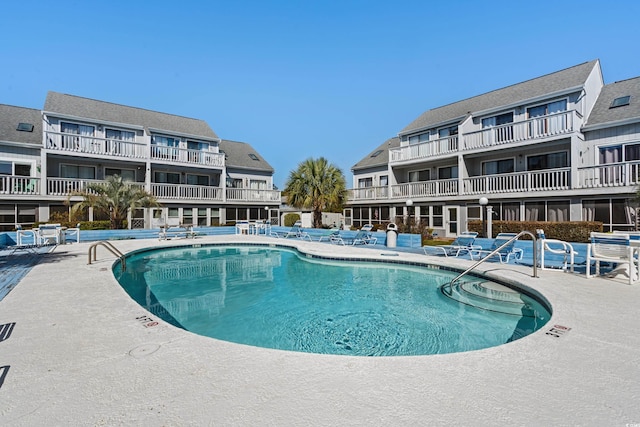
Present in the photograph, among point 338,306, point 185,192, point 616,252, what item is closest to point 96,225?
point 185,192

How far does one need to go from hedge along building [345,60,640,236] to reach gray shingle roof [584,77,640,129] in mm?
45

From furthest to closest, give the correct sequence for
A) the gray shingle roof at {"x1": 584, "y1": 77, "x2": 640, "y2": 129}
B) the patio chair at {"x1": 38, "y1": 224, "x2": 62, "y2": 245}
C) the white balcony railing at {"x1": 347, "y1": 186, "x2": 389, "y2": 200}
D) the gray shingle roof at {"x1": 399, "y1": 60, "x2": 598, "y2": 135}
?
the white balcony railing at {"x1": 347, "y1": 186, "x2": 389, "y2": 200} → the gray shingle roof at {"x1": 399, "y1": 60, "x2": 598, "y2": 135} → the patio chair at {"x1": 38, "y1": 224, "x2": 62, "y2": 245} → the gray shingle roof at {"x1": 584, "y1": 77, "x2": 640, "y2": 129}

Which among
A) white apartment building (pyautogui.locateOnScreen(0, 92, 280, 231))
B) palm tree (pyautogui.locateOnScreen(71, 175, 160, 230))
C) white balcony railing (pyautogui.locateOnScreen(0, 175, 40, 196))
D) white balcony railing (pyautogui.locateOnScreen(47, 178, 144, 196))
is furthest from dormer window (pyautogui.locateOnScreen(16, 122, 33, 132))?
palm tree (pyautogui.locateOnScreen(71, 175, 160, 230))

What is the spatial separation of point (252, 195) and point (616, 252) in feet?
85.7

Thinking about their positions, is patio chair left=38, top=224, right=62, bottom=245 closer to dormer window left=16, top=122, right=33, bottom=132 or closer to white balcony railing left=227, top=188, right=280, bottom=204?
dormer window left=16, top=122, right=33, bottom=132

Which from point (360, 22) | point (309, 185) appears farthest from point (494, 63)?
point (309, 185)

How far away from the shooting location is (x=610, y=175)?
16281mm

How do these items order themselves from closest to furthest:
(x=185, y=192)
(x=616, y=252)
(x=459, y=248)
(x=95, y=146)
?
(x=616, y=252)
(x=459, y=248)
(x=95, y=146)
(x=185, y=192)

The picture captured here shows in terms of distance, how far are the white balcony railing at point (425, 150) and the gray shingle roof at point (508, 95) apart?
156 centimetres

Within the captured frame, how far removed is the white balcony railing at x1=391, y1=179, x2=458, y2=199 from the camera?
22.2 meters

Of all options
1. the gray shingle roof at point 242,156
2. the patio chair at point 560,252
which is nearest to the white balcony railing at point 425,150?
the patio chair at point 560,252

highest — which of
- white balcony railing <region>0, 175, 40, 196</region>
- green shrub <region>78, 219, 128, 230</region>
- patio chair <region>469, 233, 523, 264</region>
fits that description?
white balcony railing <region>0, 175, 40, 196</region>

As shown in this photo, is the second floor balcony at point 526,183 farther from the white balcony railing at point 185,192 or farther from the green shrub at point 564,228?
the white balcony railing at point 185,192

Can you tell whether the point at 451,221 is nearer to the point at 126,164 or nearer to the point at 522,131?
the point at 522,131
